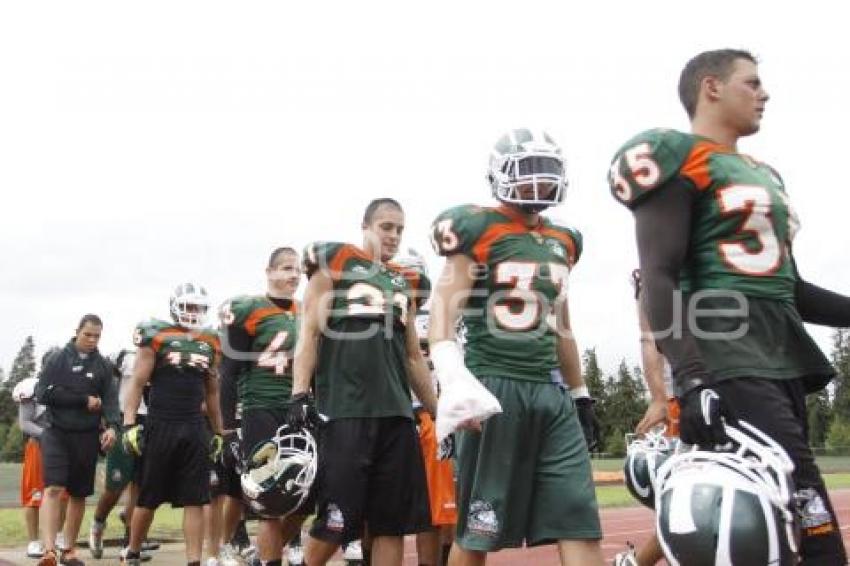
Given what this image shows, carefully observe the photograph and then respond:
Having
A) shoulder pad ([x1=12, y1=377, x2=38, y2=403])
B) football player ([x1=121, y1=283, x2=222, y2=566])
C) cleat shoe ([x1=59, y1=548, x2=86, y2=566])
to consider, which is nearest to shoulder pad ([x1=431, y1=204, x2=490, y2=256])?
football player ([x1=121, y1=283, x2=222, y2=566])

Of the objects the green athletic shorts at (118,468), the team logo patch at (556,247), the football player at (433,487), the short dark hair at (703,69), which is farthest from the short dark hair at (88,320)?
the short dark hair at (703,69)

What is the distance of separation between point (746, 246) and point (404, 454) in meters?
2.85

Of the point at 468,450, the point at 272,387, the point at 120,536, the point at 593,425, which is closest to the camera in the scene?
the point at 468,450

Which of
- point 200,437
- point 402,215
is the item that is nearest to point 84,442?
point 200,437

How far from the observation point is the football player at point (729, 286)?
131 inches

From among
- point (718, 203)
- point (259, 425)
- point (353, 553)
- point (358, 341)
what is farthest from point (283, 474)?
point (718, 203)

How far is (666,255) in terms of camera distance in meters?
3.45

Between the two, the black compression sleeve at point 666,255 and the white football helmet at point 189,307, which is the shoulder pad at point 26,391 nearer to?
the white football helmet at point 189,307

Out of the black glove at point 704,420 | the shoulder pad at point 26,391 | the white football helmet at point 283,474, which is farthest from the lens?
the shoulder pad at point 26,391

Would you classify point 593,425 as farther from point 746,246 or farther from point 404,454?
point 746,246

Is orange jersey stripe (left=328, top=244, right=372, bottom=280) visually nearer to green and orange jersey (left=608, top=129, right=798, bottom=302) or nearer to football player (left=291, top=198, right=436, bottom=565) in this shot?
football player (left=291, top=198, right=436, bottom=565)

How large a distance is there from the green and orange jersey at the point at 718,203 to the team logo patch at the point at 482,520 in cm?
150

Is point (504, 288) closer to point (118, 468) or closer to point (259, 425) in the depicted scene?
point (259, 425)

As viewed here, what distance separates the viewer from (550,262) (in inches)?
194
